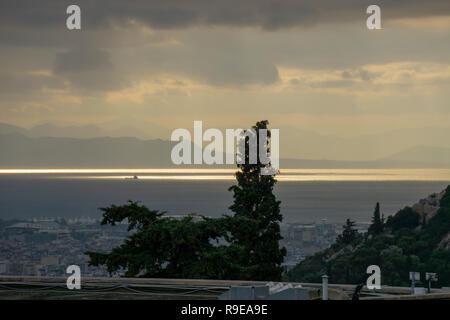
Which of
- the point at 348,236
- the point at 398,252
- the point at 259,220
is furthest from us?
the point at 348,236

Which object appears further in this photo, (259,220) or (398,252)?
(398,252)

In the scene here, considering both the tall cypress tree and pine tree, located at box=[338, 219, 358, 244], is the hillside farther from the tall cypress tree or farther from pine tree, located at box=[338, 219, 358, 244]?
the tall cypress tree

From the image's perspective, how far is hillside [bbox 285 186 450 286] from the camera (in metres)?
110

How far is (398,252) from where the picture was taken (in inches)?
4737

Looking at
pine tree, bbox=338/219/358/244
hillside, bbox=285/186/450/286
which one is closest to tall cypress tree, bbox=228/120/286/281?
hillside, bbox=285/186/450/286

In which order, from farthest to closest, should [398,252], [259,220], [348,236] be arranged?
[348,236]
[398,252]
[259,220]

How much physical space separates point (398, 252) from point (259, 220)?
75.7 m

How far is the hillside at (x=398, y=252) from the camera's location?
11050cm

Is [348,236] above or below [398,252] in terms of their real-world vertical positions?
above

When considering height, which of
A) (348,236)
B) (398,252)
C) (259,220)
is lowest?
(398,252)

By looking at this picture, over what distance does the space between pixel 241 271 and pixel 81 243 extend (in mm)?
86776

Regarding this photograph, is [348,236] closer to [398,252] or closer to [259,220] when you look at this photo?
[398,252]

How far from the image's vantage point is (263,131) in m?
57.7

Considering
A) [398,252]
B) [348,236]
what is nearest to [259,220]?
[398,252]
